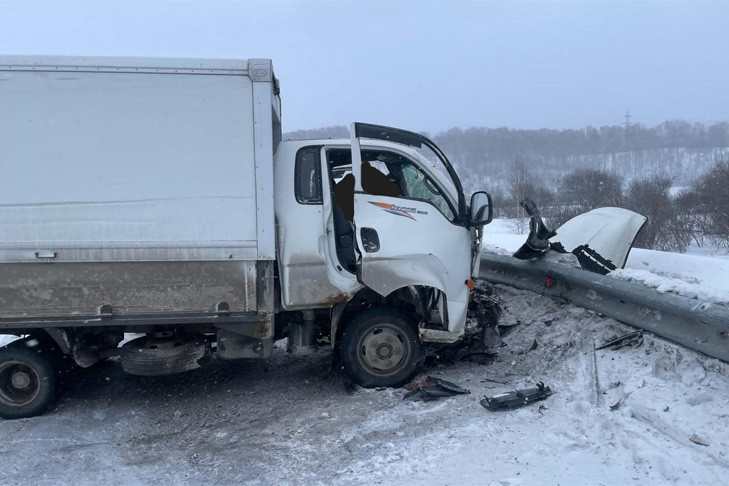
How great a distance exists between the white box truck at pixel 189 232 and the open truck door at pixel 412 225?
2 centimetres

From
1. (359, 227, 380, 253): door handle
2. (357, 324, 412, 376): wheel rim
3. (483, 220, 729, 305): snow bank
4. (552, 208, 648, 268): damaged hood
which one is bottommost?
(357, 324, 412, 376): wheel rim

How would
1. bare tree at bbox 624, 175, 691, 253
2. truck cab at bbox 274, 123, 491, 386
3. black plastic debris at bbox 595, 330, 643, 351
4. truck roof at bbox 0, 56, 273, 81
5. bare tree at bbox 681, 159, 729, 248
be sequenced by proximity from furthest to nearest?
bare tree at bbox 681, 159, 729, 248
bare tree at bbox 624, 175, 691, 253
truck cab at bbox 274, 123, 491, 386
black plastic debris at bbox 595, 330, 643, 351
truck roof at bbox 0, 56, 273, 81

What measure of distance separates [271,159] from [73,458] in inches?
112

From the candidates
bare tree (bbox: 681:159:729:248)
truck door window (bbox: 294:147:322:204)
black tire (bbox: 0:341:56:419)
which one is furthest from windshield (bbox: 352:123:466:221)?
bare tree (bbox: 681:159:729:248)

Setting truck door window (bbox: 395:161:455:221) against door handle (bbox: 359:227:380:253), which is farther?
truck door window (bbox: 395:161:455:221)

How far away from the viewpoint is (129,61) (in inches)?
191

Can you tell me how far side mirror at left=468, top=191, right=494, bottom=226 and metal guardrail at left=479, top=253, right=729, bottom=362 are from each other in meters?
1.41

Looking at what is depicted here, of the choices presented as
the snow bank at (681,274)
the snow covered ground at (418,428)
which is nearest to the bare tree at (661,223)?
the snow bank at (681,274)

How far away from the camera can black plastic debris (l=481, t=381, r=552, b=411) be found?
4832mm

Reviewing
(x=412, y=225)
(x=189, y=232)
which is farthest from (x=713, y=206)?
(x=189, y=232)

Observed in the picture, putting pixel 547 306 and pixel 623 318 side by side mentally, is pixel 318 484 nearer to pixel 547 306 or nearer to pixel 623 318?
pixel 623 318

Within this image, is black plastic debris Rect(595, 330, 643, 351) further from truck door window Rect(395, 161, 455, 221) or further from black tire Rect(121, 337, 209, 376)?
black tire Rect(121, 337, 209, 376)

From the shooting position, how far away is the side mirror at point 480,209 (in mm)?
5539

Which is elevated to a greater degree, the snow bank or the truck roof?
the truck roof
